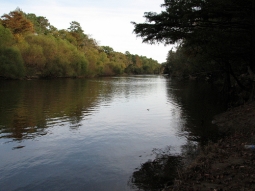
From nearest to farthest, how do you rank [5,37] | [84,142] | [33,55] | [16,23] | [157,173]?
1. [157,173]
2. [84,142]
3. [5,37]
4. [33,55]
5. [16,23]

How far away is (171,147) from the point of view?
43.4ft

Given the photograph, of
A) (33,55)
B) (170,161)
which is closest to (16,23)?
(33,55)

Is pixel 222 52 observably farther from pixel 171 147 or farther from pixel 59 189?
pixel 59 189

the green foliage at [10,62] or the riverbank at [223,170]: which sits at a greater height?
the green foliage at [10,62]

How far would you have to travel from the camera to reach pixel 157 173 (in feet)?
31.7

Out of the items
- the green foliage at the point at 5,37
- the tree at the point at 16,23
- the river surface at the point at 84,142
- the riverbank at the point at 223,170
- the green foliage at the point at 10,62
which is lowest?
the river surface at the point at 84,142

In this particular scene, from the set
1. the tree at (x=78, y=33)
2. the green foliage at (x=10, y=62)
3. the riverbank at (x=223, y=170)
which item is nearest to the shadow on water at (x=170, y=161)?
the riverbank at (x=223, y=170)

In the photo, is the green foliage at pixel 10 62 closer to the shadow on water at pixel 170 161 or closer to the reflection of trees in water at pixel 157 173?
the shadow on water at pixel 170 161

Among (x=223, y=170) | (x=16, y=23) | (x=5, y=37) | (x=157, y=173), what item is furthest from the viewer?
(x=16, y=23)

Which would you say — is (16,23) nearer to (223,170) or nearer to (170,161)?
(170,161)

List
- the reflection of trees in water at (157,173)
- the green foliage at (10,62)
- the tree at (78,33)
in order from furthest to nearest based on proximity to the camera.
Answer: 1. the tree at (78,33)
2. the green foliage at (10,62)
3. the reflection of trees in water at (157,173)

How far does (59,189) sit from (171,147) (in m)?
6.52

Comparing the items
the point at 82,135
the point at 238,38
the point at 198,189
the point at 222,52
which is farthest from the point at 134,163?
the point at 238,38

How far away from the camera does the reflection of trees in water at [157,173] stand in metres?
8.73
